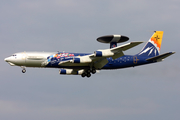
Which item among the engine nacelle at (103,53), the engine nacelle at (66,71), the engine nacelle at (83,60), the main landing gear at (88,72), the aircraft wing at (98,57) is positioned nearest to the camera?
the aircraft wing at (98,57)

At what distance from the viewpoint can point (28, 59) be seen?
58.2 meters

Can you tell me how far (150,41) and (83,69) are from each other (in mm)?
16534

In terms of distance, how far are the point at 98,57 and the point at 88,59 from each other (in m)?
2.05

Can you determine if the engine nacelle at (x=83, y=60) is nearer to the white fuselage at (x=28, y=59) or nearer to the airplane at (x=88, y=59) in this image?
the airplane at (x=88, y=59)

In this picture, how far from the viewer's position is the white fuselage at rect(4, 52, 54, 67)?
5822cm

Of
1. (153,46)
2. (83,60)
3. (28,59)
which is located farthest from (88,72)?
(153,46)

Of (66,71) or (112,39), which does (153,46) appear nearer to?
(112,39)

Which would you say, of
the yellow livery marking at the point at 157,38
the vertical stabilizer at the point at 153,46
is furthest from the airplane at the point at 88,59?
the yellow livery marking at the point at 157,38

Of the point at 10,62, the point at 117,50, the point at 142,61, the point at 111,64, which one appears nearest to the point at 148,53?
the point at 142,61

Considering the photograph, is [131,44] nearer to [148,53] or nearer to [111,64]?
[111,64]

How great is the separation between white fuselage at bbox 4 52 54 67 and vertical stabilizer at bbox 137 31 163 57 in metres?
21.0

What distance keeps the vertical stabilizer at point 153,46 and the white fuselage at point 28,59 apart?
69.0ft

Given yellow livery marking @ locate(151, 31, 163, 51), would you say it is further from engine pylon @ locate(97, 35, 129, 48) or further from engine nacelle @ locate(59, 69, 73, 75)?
engine nacelle @ locate(59, 69, 73, 75)

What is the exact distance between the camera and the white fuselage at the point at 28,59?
58.2m
